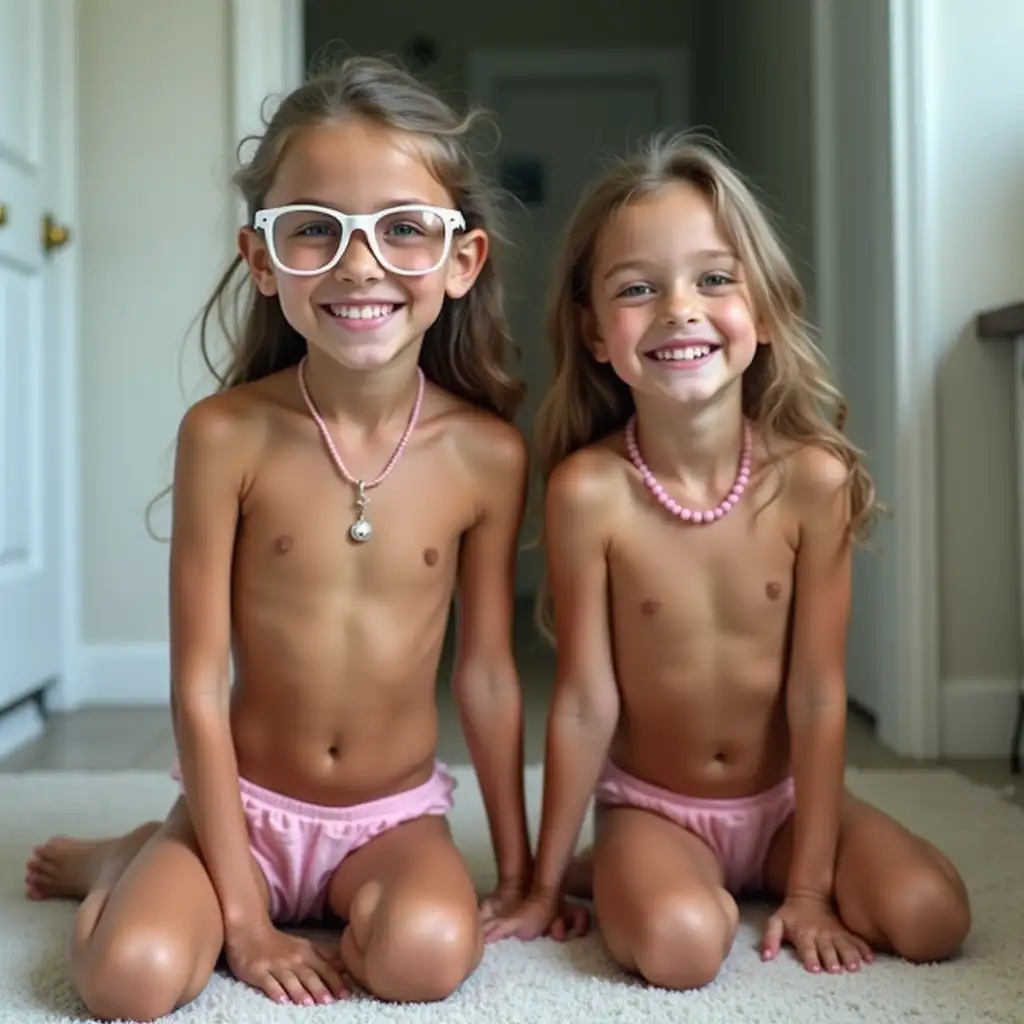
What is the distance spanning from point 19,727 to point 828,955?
58.2 inches

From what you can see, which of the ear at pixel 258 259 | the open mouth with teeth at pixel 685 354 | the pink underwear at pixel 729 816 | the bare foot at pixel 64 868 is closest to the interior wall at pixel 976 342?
the pink underwear at pixel 729 816

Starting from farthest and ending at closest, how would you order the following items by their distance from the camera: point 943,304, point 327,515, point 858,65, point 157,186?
point 157,186, point 858,65, point 943,304, point 327,515

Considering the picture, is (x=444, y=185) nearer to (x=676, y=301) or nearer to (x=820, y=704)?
(x=676, y=301)

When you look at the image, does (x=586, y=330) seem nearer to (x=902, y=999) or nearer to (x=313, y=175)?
(x=313, y=175)

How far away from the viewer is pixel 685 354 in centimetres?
103

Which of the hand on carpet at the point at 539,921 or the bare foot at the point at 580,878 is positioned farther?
the bare foot at the point at 580,878

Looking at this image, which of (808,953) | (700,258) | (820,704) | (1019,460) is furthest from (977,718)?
(700,258)

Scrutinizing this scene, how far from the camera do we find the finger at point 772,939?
98 cm

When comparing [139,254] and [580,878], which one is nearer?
[580,878]

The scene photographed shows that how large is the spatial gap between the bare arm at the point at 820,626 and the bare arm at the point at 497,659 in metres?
0.24

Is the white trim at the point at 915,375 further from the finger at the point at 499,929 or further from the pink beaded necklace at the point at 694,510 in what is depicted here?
the finger at the point at 499,929

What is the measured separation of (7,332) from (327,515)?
1.17m

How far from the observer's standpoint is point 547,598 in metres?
1.23

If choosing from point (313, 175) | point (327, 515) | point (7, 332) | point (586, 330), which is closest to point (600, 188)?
point (586, 330)
